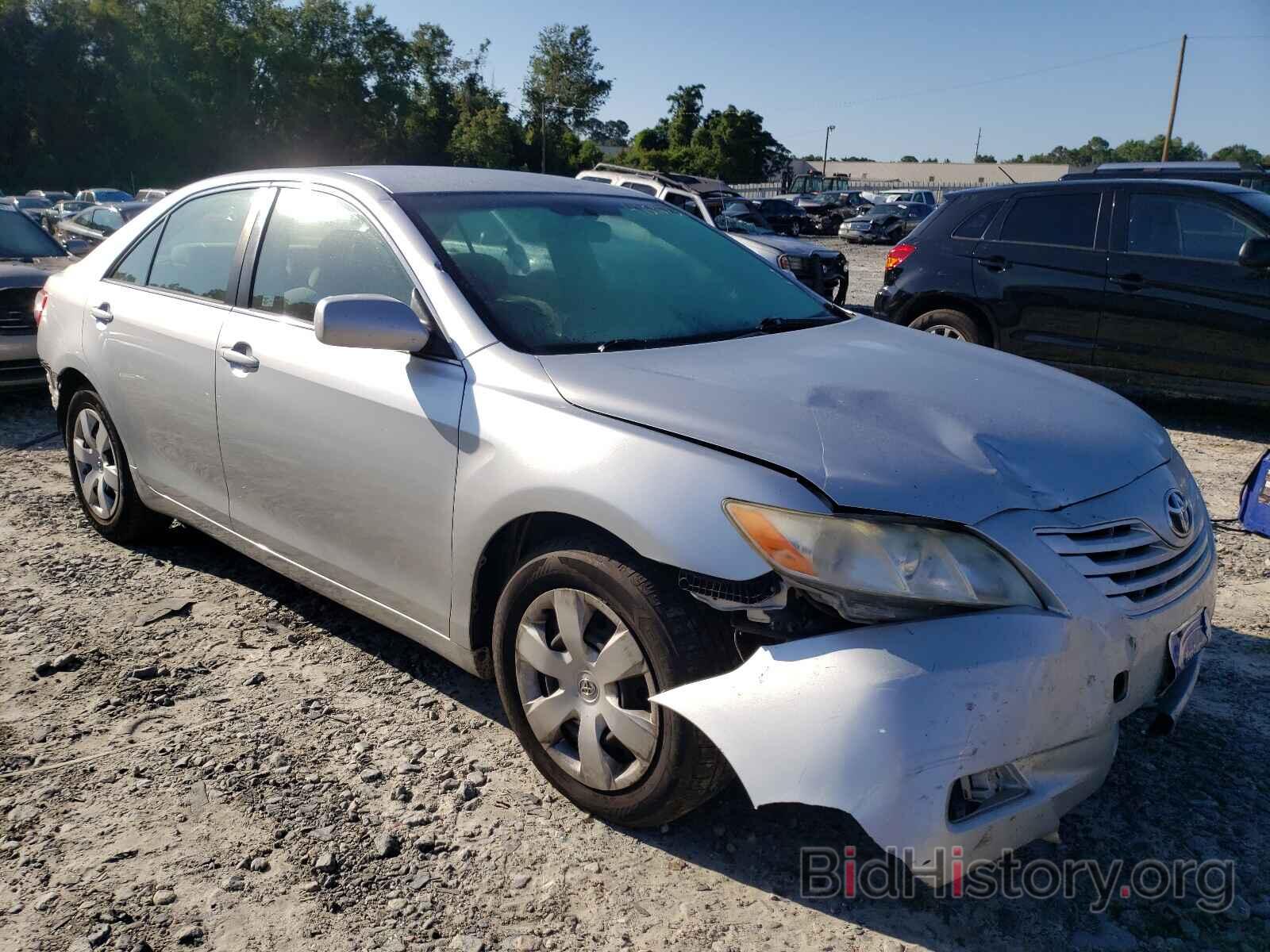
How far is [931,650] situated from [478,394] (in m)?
1.34

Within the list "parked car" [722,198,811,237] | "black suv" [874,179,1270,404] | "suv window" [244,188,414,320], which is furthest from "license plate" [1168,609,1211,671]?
"parked car" [722,198,811,237]

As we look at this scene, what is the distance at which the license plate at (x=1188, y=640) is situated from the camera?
238 centimetres

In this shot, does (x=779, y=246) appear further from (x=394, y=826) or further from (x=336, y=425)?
(x=394, y=826)

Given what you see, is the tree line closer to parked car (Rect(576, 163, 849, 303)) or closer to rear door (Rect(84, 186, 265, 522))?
parked car (Rect(576, 163, 849, 303))

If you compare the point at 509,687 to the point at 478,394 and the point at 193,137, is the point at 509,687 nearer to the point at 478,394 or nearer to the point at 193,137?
the point at 478,394

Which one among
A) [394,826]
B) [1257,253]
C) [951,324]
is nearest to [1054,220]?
[951,324]

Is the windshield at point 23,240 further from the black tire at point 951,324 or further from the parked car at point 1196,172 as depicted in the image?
the parked car at point 1196,172

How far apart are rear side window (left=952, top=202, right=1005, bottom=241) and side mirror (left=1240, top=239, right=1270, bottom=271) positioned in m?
1.79

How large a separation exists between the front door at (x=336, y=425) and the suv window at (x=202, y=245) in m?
0.23

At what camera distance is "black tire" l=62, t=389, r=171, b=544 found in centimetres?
432

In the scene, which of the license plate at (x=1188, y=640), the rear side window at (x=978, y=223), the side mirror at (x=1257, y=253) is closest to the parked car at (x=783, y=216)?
the rear side window at (x=978, y=223)

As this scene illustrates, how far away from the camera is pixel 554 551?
2.51 meters

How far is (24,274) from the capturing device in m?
7.52

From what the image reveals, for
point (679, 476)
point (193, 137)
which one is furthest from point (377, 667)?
point (193, 137)
